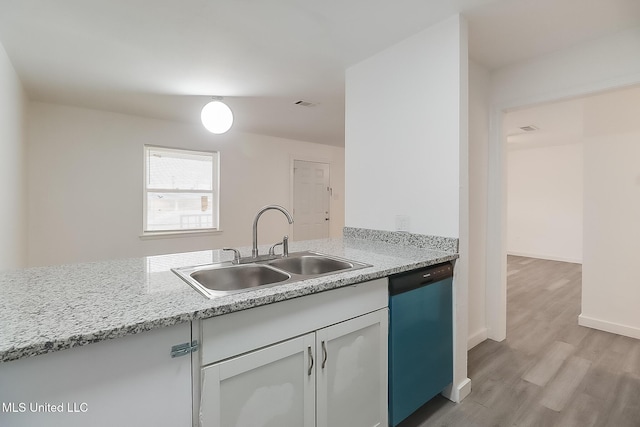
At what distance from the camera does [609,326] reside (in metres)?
2.79

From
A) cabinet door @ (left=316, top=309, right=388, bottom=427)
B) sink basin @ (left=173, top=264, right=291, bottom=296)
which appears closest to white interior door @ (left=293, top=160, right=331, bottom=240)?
sink basin @ (left=173, top=264, right=291, bottom=296)

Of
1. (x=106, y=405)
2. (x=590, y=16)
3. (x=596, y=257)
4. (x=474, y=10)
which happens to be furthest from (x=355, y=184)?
(x=596, y=257)

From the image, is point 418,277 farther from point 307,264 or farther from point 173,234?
point 173,234

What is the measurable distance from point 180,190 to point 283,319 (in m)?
3.80

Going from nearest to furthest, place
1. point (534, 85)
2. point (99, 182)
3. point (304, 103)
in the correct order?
1. point (534, 85)
2. point (304, 103)
3. point (99, 182)

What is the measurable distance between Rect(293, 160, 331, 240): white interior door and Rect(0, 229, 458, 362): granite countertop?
3.90 metres

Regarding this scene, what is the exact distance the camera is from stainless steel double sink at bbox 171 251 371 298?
1419 millimetres

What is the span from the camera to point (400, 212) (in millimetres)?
2117

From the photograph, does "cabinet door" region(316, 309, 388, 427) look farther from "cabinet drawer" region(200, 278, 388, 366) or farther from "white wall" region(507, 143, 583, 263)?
"white wall" region(507, 143, 583, 263)

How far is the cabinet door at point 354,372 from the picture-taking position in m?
1.27

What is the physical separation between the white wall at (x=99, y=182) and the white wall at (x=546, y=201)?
18.9 ft

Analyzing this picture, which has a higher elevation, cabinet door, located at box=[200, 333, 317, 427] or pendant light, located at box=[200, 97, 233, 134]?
pendant light, located at box=[200, 97, 233, 134]

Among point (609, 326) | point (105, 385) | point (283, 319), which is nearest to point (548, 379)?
point (609, 326)

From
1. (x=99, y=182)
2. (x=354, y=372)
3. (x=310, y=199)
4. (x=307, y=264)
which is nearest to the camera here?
(x=354, y=372)
